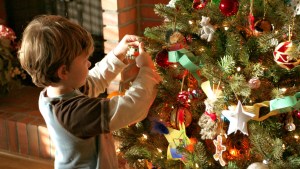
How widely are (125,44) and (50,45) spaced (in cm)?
29

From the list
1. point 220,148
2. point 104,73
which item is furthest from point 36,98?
point 220,148

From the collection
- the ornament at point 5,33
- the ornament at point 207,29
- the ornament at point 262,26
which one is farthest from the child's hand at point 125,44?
the ornament at point 5,33

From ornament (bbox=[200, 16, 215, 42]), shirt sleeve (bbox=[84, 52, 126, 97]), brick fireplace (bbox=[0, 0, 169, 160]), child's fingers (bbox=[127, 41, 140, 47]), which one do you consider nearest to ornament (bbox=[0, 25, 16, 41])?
brick fireplace (bbox=[0, 0, 169, 160])

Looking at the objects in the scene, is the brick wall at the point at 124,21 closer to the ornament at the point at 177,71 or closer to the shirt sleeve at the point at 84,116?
the ornament at the point at 177,71

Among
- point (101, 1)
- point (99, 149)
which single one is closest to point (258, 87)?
point (99, 149)

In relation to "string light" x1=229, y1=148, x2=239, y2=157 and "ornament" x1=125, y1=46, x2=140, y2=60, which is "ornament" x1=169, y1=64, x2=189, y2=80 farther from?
"string light" x1=229, y1=148, x2=239, y2=157

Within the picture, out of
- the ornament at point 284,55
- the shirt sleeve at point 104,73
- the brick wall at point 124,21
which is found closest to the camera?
the ornament at point 284,55

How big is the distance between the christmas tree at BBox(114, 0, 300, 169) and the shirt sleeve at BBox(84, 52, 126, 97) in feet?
0.42

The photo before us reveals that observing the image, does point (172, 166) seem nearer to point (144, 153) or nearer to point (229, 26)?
point (144, 153)

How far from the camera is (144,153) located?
1442 millimetres

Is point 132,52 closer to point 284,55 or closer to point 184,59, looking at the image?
point 184,59

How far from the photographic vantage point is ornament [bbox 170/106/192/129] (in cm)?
125

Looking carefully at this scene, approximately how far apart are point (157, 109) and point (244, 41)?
1.13 feet

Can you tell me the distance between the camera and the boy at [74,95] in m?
1.10
